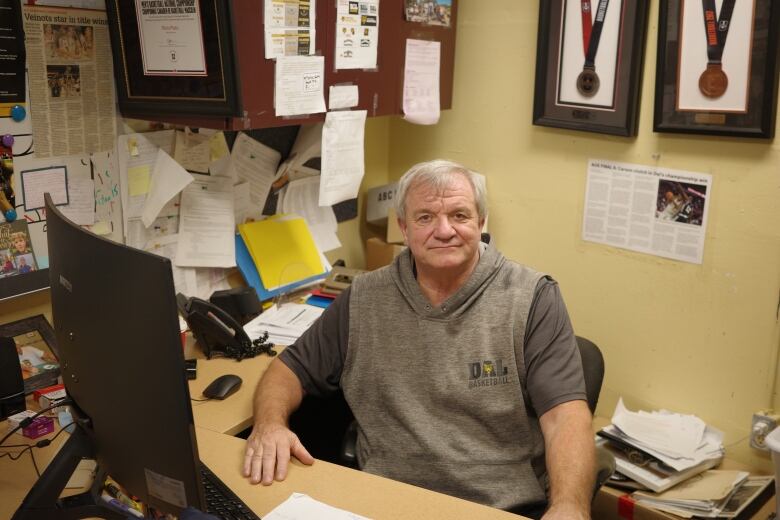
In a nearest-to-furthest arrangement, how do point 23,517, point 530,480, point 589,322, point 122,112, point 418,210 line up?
point 23,517 < point 530,480 < point 418,210 < point 122,112 < point 589,322

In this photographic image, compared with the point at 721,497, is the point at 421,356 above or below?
above

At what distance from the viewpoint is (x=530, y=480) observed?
62.0 inches

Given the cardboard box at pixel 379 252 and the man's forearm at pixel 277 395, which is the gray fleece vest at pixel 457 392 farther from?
the cardboard box at pixel 379 252

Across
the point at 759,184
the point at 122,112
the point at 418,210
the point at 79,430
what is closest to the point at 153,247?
the point at 122,112

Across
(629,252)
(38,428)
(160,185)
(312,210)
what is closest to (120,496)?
(38,428)

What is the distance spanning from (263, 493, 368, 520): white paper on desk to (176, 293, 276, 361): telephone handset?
72cm

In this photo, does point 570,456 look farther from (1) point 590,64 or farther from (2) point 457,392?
(1) point 590,64

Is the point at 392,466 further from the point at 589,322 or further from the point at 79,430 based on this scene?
the point at 589,322

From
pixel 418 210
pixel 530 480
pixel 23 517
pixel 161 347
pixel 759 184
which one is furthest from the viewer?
pixel 759 184

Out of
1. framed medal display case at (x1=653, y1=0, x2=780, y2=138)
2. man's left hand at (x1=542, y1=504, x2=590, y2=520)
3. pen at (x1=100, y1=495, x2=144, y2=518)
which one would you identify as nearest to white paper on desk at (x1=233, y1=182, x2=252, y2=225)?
pen at (x1=100, y1=495, x2=144, y2=518)

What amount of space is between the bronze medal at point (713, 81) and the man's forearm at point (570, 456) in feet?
3.40

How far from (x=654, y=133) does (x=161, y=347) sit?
1.74 meters

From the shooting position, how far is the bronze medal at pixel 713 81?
203 centimetres

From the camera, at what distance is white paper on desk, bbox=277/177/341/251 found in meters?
2.49
